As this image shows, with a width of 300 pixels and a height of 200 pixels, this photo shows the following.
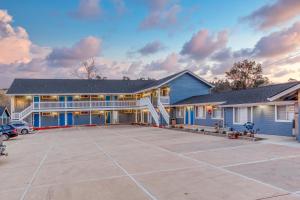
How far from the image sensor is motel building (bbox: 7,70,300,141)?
2695cm

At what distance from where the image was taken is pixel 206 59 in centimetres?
4384

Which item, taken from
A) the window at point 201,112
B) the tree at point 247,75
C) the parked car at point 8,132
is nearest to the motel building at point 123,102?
the window at point 201,112

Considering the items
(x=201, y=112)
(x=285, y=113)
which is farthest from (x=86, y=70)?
(x=285, y=113)

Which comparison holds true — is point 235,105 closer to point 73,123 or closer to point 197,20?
point 197,20

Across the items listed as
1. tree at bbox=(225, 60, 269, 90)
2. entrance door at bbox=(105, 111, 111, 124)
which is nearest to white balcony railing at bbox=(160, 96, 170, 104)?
entrance door at bbox=(105, 111, 111, 124)

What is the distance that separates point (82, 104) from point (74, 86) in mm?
4552

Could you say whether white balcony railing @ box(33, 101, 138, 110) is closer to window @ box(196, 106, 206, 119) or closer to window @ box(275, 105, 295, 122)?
window @ box(196, 106, 206, 119)

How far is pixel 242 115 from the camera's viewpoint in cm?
2197

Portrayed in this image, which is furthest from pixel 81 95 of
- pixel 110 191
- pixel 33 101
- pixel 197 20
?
pixel 110 191

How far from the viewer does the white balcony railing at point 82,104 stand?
34694 millimetres

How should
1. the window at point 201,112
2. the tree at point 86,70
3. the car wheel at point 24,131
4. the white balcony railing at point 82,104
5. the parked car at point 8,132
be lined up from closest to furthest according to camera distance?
the parked car at point 8,132 → the car wheel at point 24,131 → the window at point 201,112 → the white balcony railing at point 82,104 → the tree at point 86,70

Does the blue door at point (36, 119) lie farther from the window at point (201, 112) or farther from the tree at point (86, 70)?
the tree at point (86, 70)

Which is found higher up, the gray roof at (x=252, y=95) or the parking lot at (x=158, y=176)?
the gray roof at (x=252, y=95)

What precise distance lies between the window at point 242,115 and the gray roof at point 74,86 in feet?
41.9
